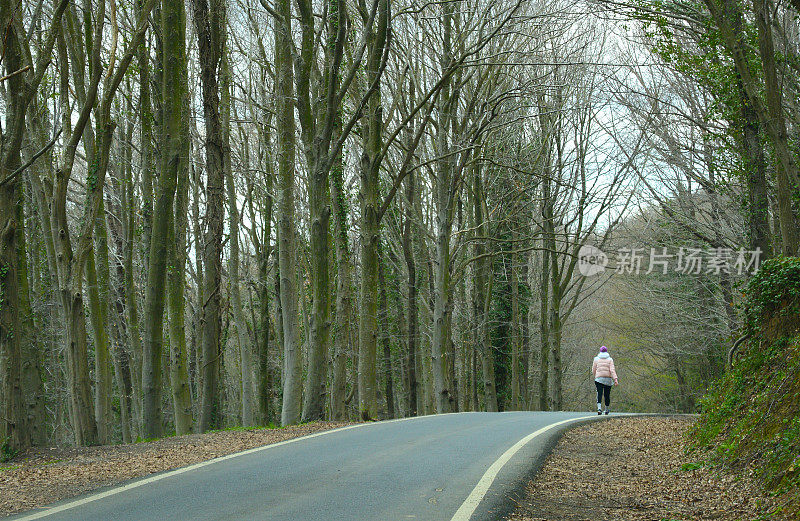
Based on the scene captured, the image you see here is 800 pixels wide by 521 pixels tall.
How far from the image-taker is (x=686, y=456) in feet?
32.8

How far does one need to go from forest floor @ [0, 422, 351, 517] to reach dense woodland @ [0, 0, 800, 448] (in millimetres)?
2533

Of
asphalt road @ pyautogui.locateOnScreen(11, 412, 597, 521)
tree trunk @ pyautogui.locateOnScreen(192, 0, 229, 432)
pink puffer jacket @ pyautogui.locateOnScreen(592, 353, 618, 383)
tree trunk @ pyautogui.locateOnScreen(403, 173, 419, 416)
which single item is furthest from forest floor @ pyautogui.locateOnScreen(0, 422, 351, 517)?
tree trunk @ pyautogui.locateOnScreen(403, 173, 419, 416)

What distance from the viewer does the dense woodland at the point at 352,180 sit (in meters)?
13.9

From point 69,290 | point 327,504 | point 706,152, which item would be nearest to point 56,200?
point 69,290

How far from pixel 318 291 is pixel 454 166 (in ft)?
34.9

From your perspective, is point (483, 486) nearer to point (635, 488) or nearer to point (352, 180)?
point (635, 488)

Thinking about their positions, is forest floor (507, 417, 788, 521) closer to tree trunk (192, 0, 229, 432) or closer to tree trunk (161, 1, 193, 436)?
tree trunk (161, 1, 193, 436)

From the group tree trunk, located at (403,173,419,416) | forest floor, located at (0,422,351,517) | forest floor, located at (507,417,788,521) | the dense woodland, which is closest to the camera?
forest floor, located at (507,417,788,521)

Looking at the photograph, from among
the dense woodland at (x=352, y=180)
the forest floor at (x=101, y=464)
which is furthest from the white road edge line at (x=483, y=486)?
the dense woodland at (x=352, y=180)

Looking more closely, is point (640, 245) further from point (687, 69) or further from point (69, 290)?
point (69, 290)

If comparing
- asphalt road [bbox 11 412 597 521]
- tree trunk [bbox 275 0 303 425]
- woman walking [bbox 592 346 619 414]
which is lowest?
woman walking [bbox 592 346 619 414]

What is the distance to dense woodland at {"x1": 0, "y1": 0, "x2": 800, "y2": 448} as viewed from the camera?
13922mm

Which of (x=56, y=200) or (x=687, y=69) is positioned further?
(x=687, y=69)

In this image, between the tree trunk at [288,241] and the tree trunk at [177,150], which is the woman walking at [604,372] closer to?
the tree trunk at [288,241]
